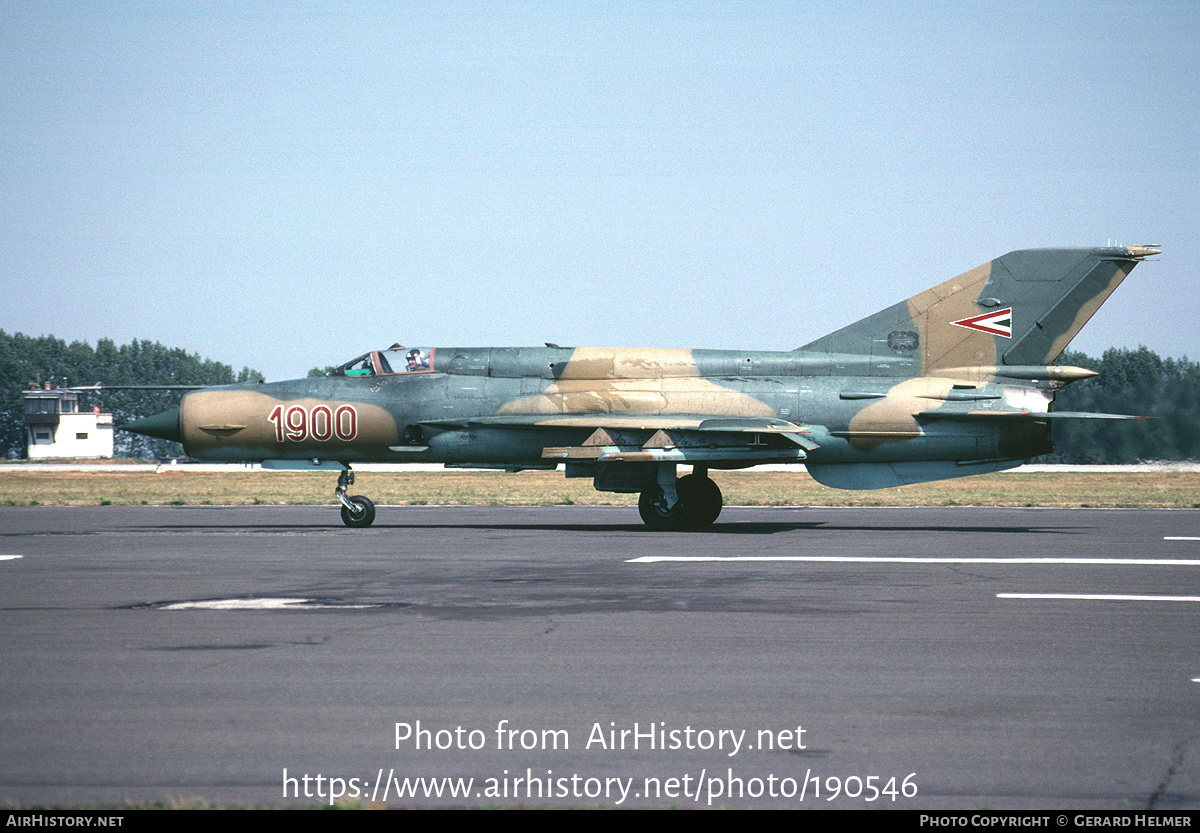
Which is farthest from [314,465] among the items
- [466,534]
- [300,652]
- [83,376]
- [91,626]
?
[83,376]

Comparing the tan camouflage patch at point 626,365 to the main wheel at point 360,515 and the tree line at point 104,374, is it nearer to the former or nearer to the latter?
the main wheel at point 360,515

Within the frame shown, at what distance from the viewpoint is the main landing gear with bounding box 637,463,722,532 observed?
65.0 feet

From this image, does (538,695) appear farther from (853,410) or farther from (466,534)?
(853,410)

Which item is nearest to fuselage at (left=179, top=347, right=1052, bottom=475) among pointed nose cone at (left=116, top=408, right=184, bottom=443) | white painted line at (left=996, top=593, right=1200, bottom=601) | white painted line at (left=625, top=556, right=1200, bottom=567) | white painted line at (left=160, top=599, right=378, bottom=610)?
pointed nose cone at (left=116, top=408, right=184, bottom=443)

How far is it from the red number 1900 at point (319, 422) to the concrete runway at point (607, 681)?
657 centimetres

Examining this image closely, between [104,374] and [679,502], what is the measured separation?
166371 millimetres

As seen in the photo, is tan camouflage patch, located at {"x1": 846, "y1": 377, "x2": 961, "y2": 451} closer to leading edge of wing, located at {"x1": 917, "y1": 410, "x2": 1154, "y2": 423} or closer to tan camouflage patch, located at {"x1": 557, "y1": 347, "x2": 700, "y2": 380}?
leading edge of wing, located at {"x1": 917, "y1": 410, "x2": 1154, "y2": 423}

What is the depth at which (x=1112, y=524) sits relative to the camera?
21.0m

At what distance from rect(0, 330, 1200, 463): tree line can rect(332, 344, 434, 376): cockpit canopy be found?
54.4ft

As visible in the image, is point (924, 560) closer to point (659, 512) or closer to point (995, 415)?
point (995, 415)

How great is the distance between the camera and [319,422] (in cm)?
2109

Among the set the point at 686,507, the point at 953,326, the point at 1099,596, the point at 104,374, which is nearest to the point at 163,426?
the point at 686,507

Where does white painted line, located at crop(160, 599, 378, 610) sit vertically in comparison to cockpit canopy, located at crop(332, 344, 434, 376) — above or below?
below

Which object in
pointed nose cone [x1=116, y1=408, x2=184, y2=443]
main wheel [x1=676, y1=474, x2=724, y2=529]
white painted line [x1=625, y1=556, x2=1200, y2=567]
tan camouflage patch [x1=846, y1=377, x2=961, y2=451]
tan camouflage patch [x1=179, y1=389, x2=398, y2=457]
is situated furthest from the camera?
pointed nose cone [x1=116, y1=408, x2=184, y2=443]
